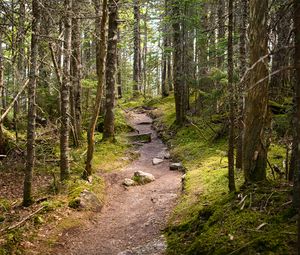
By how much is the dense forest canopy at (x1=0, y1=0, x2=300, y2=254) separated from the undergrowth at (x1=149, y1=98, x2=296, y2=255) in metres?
0.12

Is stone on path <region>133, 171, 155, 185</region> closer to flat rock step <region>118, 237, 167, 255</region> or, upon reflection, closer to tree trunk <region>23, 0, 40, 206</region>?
tree trunk <region>23, 0, 40, 206</region>

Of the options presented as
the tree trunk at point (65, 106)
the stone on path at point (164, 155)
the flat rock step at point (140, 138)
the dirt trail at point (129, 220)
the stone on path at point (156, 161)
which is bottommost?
the dirt trail at point (129, 220)

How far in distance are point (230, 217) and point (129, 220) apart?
336 centimetres

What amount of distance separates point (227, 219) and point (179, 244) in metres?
1.11

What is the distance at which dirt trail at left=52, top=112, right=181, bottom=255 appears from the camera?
24.2 ft

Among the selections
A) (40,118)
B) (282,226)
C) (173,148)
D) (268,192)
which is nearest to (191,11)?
(173,148)

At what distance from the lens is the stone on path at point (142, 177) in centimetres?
1156

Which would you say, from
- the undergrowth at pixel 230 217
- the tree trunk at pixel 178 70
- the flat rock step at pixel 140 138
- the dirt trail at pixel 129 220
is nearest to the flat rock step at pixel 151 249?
the dirt trail at pixel 129 220

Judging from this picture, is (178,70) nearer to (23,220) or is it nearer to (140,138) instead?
Answer: (140,138)

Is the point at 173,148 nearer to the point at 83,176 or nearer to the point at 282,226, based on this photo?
the point at 83,176

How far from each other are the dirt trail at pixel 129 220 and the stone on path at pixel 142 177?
Result: 0.75ft

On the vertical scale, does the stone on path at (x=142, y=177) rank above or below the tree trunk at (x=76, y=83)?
below

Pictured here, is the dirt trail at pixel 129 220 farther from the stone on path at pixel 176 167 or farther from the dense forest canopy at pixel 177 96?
the dense forest canopy at pixel 177 96

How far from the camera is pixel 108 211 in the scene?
31.1 feet
